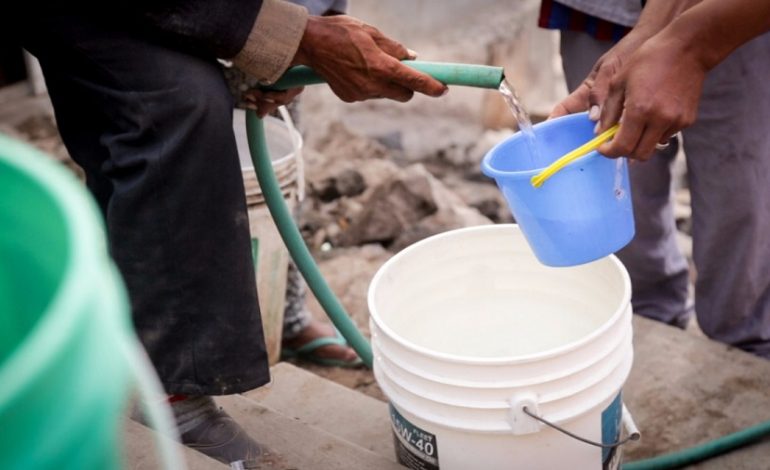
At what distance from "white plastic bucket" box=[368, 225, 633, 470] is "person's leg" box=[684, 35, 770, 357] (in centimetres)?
76

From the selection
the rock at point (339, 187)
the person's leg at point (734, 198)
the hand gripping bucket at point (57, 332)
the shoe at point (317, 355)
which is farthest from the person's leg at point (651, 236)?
the hand gripping bucket at point (57, 332)

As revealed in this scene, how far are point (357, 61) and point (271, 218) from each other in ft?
2.67

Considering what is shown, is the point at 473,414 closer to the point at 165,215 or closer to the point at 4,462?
the point at 165,215

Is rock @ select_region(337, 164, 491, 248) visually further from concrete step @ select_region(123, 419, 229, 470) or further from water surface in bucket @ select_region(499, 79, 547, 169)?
concrete step @ select_region(123, 419, 229, 470)

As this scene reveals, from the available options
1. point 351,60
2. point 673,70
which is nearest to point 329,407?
point 351,60

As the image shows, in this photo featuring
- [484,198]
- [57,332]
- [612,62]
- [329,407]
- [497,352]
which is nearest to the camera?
[57,332]

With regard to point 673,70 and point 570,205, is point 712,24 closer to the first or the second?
point 673,70

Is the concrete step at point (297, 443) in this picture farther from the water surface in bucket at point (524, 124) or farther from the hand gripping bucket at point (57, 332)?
the hand gripping bucket at point (57, 332)

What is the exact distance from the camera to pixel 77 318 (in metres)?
0.73

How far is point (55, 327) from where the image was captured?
71cm

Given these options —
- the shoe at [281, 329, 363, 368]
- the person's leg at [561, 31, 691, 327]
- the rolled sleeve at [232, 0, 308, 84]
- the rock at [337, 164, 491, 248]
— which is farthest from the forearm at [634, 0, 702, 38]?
the rock at [337, 164, 491, 248]

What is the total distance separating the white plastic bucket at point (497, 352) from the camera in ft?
5.55

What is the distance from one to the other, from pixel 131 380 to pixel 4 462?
0.65 ft

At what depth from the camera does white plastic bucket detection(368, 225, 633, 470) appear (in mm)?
1692
